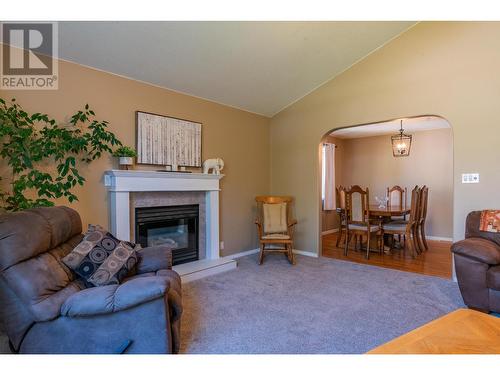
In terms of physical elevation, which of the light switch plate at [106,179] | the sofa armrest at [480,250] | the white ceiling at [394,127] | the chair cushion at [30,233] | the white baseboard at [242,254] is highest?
the white ceiling at [394,127]

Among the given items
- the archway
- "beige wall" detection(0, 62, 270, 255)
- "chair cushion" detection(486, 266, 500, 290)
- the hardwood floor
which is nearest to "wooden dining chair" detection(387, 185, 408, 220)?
the archway

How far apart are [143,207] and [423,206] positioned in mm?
4596

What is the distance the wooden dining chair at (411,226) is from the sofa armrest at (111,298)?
4.16 meters

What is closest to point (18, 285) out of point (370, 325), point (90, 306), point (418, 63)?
point (90, 306)

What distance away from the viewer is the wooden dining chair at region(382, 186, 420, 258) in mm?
4641

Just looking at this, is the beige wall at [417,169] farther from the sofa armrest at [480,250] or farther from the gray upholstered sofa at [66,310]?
the gray upholstered sofa at [66,310]

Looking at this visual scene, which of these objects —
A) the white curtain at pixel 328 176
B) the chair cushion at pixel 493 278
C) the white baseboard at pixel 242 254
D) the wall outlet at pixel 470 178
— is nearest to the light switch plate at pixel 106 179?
the white baseboard at pixel 242 254

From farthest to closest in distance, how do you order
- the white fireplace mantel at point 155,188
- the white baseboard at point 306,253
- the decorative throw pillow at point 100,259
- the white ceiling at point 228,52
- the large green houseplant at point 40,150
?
the white baseboard at point 306,253
the white fireplace mantel at point 155,188
the white ceiling at point 228,52
the large green houseplant at point 40,150
the decorative throw pillow at point 100,259

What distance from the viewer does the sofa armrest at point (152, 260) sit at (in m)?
2.43

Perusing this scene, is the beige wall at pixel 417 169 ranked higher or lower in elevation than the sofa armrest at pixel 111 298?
higher

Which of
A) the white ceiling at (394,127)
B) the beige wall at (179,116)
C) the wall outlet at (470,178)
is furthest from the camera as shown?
the white ceiling at (394,127)

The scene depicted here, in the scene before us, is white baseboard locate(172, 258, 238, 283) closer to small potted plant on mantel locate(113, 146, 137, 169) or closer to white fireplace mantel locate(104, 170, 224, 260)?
white fireplace mantel locate(104, 170, 224, 260)
